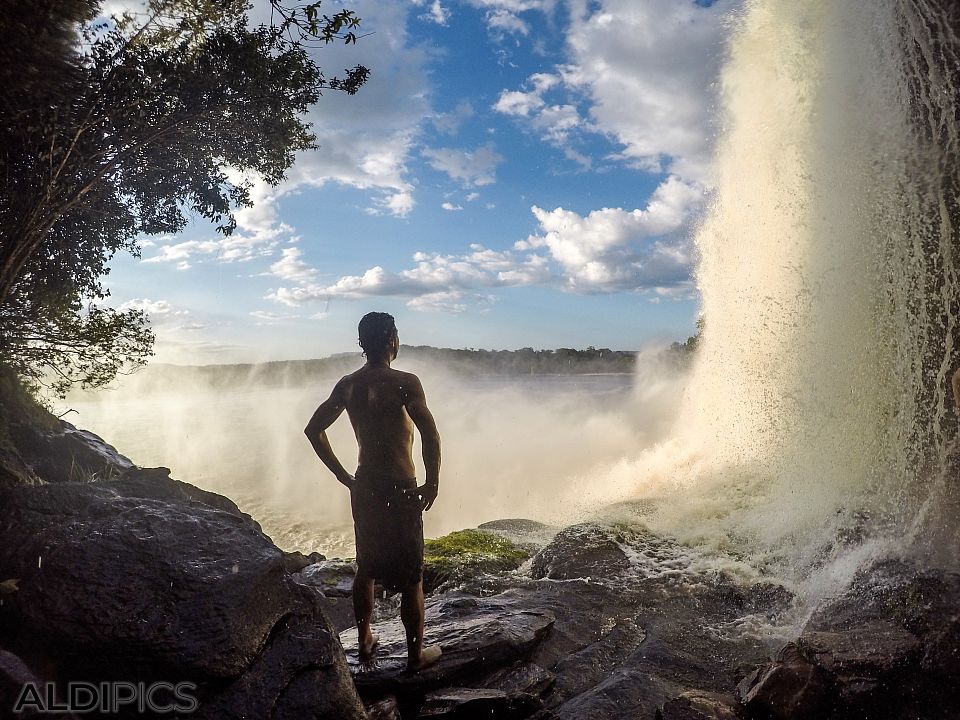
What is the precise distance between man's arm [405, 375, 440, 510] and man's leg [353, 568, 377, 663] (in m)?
0.93

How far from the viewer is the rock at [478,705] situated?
15.1 feet

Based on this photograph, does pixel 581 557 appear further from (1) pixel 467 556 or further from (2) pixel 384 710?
(2) pixel 384 710

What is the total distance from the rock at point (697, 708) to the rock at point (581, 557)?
12.3 feet

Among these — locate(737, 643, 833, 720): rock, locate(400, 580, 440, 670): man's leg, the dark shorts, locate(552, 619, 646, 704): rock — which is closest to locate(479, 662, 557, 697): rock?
locate(552, 619, 646, 704): rock

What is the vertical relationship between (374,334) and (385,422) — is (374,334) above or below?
above

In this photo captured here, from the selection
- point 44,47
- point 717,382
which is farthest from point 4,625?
point 717,382

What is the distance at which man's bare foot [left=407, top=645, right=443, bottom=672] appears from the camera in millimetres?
4980

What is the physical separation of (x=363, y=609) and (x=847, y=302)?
11211mm

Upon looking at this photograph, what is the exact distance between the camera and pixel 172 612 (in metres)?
3.97

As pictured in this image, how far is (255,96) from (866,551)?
1267 cm

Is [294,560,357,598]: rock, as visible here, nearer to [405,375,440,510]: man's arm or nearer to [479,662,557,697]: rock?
Result: [479,662,557,697]: rock

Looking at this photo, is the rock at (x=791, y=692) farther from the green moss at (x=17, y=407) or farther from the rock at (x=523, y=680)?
the green moss at (x=17, y=407)

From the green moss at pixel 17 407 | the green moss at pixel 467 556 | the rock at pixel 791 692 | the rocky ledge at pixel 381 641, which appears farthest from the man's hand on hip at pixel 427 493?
the green moss at pixel 17 407

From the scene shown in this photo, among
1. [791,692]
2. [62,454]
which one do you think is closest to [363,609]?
[791,692]
